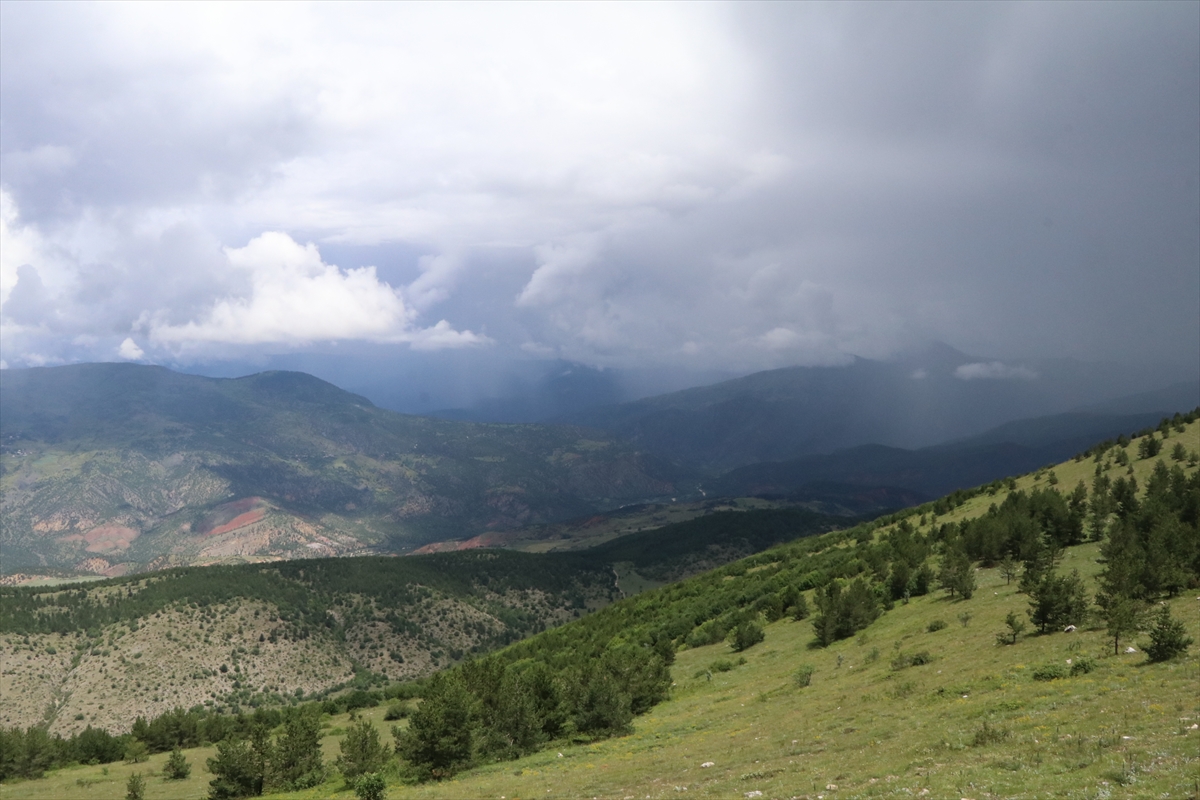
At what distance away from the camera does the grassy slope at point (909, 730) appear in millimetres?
15281

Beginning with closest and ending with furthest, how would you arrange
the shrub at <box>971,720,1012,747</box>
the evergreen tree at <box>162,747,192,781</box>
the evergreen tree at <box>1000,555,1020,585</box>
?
1. the shrub at <box>971,720,1012,747</box>
2. the evergreen tree at <box>1000,555,1020,585</box>
3. the evergreen tree at <box>162,747,192,781</box>

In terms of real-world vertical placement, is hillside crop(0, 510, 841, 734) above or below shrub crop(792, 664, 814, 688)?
below

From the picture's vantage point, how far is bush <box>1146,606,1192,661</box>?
22.9 metres

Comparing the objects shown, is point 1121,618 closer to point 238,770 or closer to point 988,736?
point 988,736

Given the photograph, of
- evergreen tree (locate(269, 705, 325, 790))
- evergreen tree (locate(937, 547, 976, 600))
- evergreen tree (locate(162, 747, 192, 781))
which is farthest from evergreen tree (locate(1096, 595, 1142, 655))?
evergreen tree (locate(162, 747, 192, 781))

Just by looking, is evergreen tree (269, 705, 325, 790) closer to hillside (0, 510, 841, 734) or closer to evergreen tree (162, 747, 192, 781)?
evergreen tree (162, 747, 192, 781)

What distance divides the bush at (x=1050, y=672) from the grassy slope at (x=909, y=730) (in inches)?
16.0

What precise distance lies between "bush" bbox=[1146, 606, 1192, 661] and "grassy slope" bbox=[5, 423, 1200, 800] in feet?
2.33

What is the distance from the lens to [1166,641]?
75.2 feet

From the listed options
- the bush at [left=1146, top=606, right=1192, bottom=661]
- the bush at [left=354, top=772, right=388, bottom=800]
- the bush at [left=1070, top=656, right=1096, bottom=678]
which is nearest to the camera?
the bush at [left=1146, top=606, right=1192, bottom=661]

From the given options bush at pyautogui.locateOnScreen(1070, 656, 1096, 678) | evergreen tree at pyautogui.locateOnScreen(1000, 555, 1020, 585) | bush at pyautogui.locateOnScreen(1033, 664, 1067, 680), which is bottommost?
evergreen tree at pyautogui.locateOnScreen(1000, 555, 1020, 585)

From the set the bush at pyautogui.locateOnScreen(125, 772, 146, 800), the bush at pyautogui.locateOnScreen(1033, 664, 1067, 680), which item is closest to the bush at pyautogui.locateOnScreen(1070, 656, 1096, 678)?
the bush at pyautogui.locateOnScreen(1033, 664, 1067, 680)

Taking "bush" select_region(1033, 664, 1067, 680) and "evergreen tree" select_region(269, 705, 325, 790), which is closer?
"bush" select_region(1033, 664, 1067, 680)

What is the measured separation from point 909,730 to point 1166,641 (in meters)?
9.93
